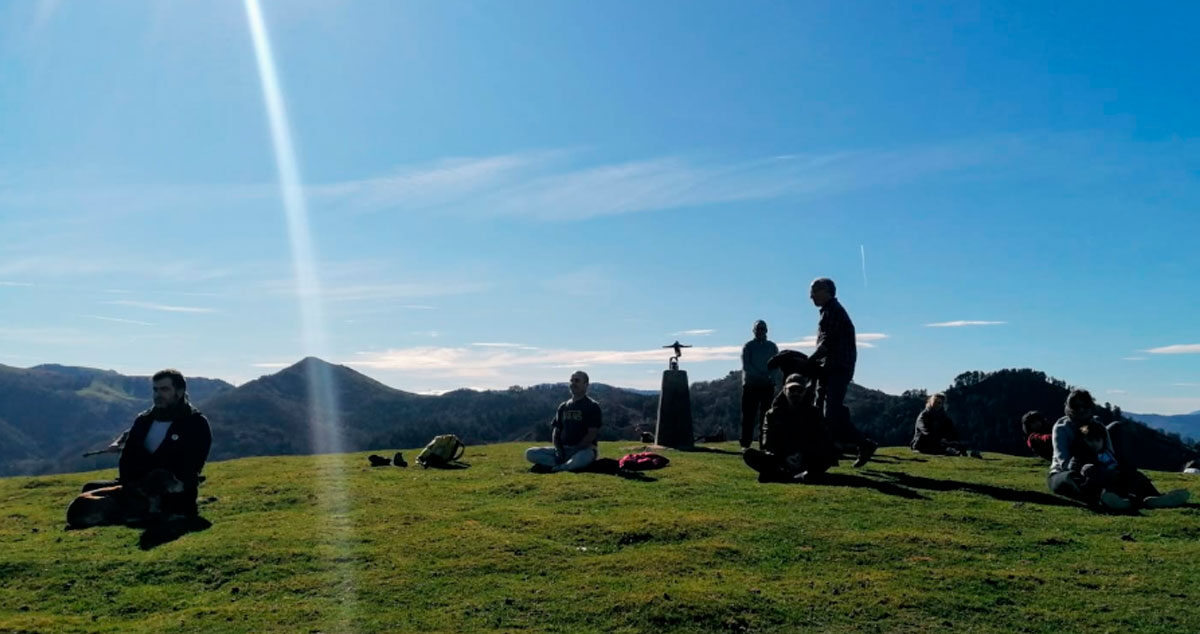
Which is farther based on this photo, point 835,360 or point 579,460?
point 579,460

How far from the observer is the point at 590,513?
11680 mm

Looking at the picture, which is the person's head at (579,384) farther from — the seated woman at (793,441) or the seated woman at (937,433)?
the seated woman at (937,433)

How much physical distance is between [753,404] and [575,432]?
5.71 metres

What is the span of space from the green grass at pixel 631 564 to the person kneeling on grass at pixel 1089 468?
2.05ft

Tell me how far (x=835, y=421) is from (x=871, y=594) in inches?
288

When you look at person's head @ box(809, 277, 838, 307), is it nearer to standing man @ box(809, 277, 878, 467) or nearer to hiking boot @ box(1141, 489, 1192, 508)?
standing man @ box(809, 277, 878, 467)

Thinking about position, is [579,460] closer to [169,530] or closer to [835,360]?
[835,360]

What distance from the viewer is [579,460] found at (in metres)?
16.1

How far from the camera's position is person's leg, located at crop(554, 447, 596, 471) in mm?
16062

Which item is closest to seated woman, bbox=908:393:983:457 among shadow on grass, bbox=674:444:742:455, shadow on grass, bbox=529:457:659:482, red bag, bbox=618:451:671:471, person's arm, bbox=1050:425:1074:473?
shadow on grass, bbox=674:444:742:455

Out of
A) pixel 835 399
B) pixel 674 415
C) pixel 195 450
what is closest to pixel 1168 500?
pixel 835 399

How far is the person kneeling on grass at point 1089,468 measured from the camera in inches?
472

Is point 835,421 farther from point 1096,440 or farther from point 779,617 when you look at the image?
point 779,617

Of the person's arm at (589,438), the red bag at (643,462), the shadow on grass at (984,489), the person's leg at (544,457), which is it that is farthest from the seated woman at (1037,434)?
the person's leg at (544,457)
